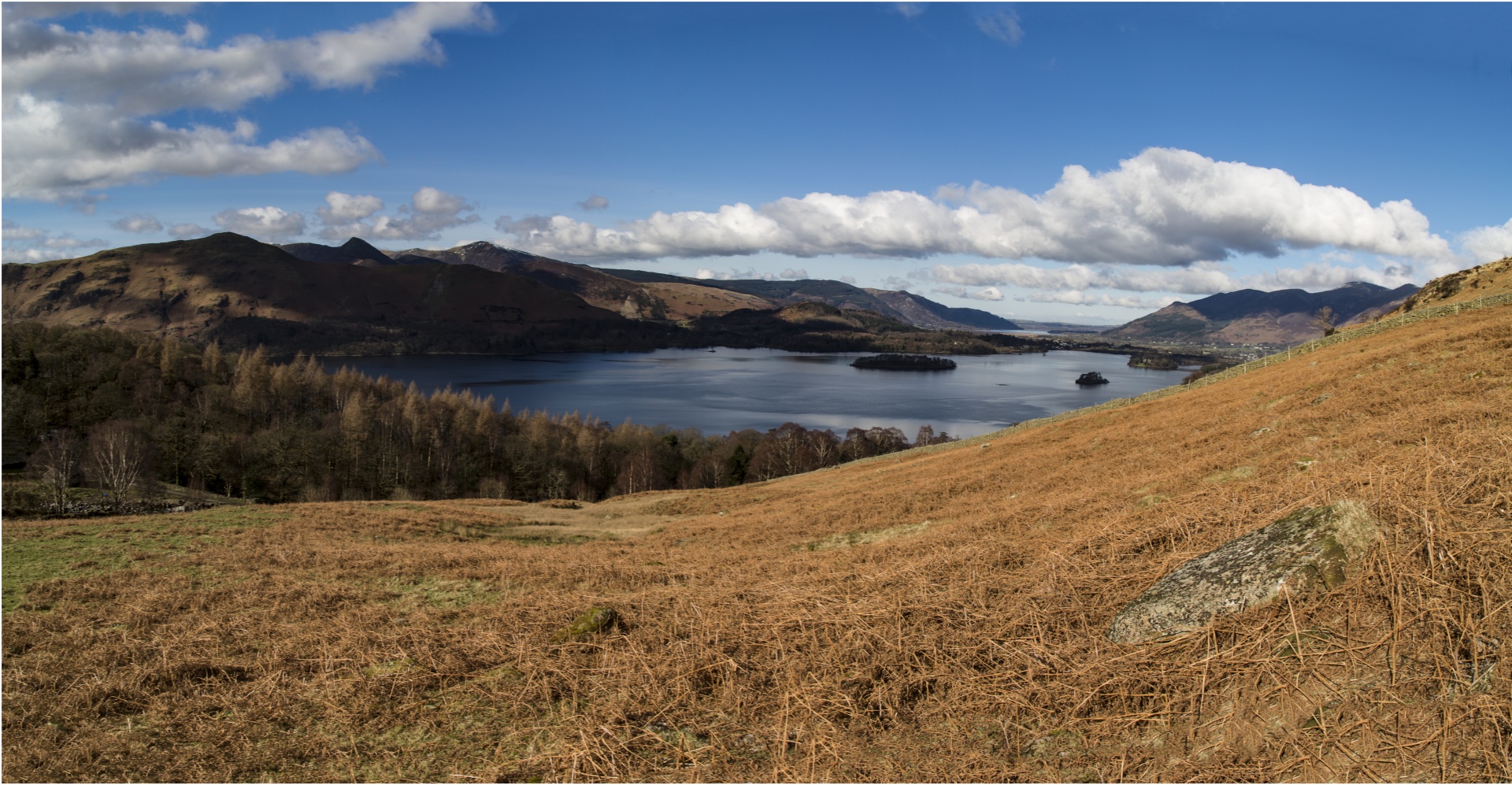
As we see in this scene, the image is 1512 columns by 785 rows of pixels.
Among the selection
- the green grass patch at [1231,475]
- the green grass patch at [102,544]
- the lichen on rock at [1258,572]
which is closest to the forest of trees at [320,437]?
the green grass patch at [102,544]

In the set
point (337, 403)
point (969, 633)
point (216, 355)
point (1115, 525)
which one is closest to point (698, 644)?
point (969, 633)

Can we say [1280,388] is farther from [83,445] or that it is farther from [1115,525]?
[83,445]

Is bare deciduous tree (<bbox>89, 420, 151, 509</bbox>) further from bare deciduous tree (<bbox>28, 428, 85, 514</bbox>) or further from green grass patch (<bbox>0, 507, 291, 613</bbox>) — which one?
green grass patch (<bbox>0, 507, 291, 613</bbox>)

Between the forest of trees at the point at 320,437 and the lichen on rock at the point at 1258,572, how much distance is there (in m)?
66.6

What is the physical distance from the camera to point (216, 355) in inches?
3588

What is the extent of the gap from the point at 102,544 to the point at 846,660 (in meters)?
16.0

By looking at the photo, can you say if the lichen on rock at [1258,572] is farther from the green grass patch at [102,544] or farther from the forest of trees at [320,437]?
the forest of trees at [320,437]

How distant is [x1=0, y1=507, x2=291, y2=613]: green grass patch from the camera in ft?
37.0

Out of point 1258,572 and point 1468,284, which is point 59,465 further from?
point 1468,284

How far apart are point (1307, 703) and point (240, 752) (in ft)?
26.7

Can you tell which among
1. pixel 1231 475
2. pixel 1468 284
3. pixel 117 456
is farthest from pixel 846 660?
pixel 1468 284

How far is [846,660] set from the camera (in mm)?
6391

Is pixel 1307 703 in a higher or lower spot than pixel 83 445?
higher

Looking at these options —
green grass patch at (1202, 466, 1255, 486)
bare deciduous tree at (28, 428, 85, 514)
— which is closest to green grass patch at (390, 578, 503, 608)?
green grass patch at (1202, 466, 1255, 486)
